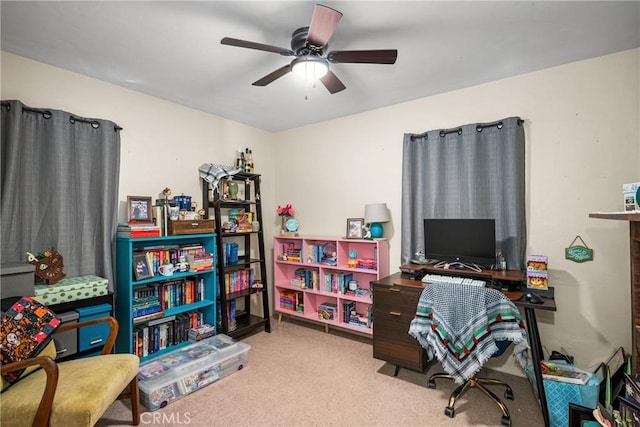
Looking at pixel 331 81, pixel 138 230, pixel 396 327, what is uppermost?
pixel 331 81

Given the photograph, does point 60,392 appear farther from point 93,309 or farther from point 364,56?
point 364,56

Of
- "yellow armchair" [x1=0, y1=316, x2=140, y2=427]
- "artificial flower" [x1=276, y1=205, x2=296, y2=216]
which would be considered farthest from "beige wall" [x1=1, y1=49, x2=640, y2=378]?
"yellow armchair" [x1=0, y1=316, x2=140, y2=427]

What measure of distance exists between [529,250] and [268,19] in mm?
2643

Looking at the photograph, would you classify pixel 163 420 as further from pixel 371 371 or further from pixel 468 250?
pixel 468 250

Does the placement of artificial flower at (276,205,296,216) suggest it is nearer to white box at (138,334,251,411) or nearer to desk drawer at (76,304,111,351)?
white box at (138,334,251,411)

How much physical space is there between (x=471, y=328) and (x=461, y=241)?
0.91m

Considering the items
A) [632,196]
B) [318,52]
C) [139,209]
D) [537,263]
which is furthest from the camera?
[139,209]

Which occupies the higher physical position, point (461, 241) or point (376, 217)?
point (376, 217)

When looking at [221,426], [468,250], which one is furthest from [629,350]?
[221,426]

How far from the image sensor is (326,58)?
196cm

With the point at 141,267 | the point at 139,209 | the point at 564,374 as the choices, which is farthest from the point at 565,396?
the point at 139,209

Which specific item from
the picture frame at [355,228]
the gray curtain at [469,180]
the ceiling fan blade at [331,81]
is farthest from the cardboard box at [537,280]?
the ceiling fan blade at [331,81]

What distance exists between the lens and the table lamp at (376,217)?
3.17 m

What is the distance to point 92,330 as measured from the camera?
2160 millimetres
